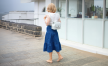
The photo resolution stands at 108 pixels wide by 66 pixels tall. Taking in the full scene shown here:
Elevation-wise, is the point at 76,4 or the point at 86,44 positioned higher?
the point at 76,4

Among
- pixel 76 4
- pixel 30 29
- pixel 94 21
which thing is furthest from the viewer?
pixel 30 29

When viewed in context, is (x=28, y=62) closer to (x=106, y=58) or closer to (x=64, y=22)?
(x=106, y=58)

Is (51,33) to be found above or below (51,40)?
above

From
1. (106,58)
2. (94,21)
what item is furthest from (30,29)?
(106,58)

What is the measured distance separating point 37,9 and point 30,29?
476cm

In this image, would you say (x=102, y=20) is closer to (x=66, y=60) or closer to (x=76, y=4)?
(x=76, y=4)

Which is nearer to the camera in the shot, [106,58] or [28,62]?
[28,62]

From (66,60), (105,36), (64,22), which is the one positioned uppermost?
(64,22)

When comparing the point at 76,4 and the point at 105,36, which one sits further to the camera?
the point at 76,4

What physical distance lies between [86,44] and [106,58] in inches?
63.7

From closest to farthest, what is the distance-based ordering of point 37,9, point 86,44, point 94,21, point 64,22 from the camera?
1. point 94,21
2. point 86,44
3. point 64,22
4. point 37,9

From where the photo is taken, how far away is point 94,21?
611 centimetres

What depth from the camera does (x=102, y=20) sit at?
573 cm

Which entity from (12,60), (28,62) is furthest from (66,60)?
(12,60)
